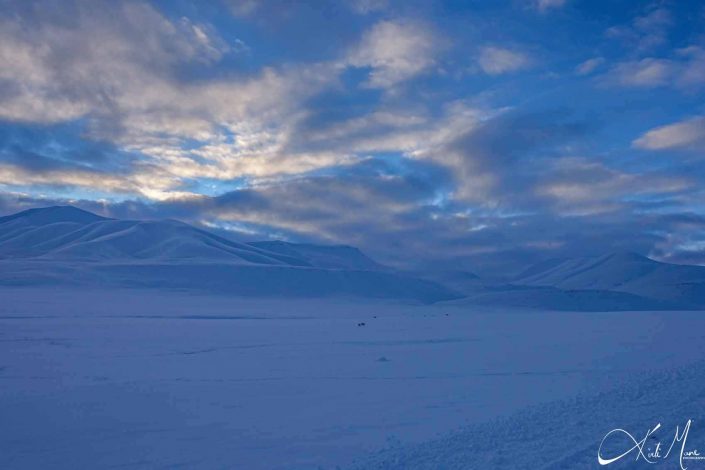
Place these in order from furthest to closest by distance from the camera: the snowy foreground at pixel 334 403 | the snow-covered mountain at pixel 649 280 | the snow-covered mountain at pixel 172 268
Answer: the snow-covered mountain at pixel 649 280
the snow-covered mountain at pixel 172 268
the snowy foreground at pixel 334 403

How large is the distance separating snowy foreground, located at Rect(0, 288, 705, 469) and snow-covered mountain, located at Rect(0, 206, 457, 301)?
67.5 meters

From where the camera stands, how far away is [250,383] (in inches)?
503

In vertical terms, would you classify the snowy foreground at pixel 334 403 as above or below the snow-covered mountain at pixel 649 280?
below

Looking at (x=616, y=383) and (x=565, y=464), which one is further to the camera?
(x=616, y=383)

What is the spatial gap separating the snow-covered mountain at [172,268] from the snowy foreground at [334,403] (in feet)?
221

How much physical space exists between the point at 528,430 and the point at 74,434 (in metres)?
6.81

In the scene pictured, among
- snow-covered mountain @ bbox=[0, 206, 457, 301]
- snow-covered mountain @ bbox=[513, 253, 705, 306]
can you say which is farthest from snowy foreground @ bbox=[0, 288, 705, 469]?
snow-covered mountain @ bbox=[513, 253, 705, 306]

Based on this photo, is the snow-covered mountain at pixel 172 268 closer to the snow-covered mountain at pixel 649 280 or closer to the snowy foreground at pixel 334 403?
the snow-covered mountain at pixel 649 280

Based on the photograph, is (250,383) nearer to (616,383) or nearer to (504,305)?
(616,383)

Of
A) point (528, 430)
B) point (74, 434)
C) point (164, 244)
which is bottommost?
point (74, 434)

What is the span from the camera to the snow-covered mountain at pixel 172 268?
8419cm

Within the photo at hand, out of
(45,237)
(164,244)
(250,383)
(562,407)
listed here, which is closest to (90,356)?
(250,383)

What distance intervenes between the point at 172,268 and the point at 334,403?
8936 centimetres

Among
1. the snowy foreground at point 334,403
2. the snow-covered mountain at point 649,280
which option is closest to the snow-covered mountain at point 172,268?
the snow-covered mountain at point 649,280
